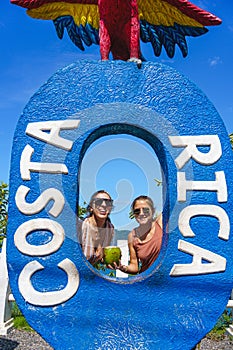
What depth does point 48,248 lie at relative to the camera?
2.68 m

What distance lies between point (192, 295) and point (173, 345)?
33 centimetres

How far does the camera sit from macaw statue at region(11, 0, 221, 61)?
11.2 ft

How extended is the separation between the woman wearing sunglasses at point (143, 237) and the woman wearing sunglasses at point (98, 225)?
0.55ft

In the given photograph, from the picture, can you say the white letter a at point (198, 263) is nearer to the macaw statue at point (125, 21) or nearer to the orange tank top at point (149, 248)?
the orange tank top at point (149, 248)

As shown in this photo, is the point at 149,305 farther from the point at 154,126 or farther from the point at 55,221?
the point at 154,126

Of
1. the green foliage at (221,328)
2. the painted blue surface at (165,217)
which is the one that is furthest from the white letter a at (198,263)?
the green foliage at (221,328)

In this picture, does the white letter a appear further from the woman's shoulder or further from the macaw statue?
the macaw statue

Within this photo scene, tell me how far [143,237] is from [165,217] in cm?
29

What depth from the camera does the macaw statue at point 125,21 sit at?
11.2ft

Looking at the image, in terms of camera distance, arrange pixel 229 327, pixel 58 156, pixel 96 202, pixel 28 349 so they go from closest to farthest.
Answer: pixel 58 156
pixel 96 202
pixel 28 349
pixel 229 327

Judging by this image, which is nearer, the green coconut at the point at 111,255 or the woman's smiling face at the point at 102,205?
the woman's smiling face at the point at 102,205

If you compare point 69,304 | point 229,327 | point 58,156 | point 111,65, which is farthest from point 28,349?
point 111,65

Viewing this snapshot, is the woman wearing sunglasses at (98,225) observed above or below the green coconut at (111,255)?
above

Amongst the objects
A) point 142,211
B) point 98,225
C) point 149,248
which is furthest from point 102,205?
point 149,248
